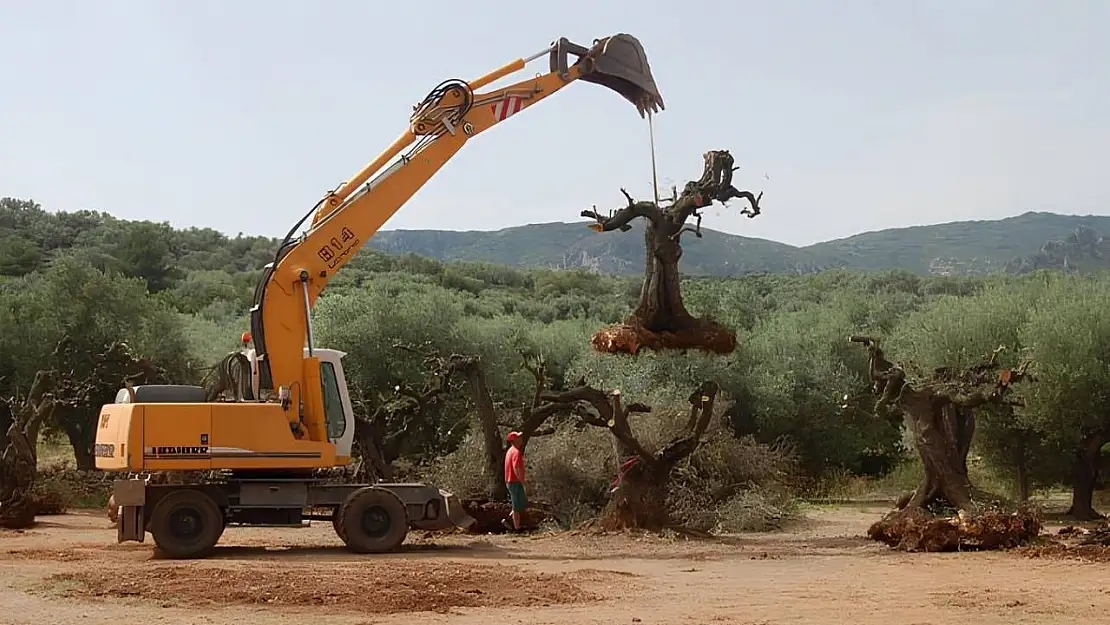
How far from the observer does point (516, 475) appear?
770 inches

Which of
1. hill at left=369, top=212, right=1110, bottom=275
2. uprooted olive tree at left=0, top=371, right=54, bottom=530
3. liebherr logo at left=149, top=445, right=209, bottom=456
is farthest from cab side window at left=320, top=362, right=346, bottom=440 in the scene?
hill at left=369, top=212, right=1110, bottom=275

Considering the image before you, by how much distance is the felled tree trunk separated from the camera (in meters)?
24.1

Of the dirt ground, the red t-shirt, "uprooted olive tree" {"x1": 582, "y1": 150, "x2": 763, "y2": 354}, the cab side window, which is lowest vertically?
the dirt ground

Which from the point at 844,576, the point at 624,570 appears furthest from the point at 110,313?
the point at 844,576

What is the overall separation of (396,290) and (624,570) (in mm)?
27376

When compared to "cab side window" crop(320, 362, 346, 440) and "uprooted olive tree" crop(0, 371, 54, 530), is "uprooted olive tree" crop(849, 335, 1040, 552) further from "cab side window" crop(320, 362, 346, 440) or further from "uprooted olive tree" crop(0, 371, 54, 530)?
"uprooted olive tree" crop(0, 371, 54, 530)

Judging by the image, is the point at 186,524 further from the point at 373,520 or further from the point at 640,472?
the point at 640,472

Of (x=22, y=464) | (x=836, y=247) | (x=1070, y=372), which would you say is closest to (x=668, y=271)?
(x=1070, y=372)

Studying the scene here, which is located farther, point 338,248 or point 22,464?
point 22,464

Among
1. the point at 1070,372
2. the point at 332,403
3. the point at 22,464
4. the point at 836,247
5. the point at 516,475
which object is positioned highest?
the point at 836,247

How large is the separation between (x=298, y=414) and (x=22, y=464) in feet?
27.9

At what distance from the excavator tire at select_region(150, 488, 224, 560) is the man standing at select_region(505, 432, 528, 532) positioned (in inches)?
180

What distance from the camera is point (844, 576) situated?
14648 millimetres

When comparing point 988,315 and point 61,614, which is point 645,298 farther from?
point 988,315
